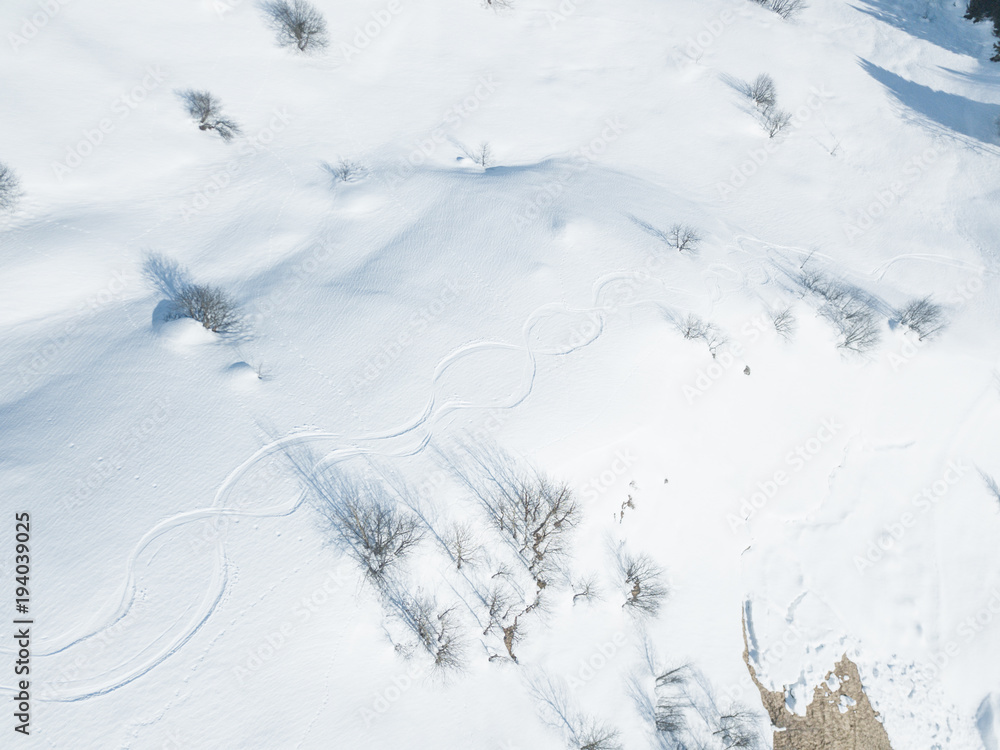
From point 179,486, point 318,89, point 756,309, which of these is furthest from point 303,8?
point 756,309

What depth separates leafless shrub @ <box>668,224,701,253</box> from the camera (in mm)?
29609

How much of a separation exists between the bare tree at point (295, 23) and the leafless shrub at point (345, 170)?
909 cm

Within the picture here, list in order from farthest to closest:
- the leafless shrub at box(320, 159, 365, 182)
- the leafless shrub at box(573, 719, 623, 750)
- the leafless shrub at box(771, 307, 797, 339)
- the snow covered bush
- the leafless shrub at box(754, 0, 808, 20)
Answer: the leafless shrub at box(754, 0, 808, 20), the snow covered bush, the leafless shrub at box(320, 159, 365, 182), the leafless shrub at box(771, 307, 797, 339), the leafless shrub at box(573, 719, 623, 750)

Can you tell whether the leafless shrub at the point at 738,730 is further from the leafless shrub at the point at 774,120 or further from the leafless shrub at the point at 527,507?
the leafless shrub at the point at 774,120

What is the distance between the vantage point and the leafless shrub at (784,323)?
2800 centimetres

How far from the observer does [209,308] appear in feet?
84.6

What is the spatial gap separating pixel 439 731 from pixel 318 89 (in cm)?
3547

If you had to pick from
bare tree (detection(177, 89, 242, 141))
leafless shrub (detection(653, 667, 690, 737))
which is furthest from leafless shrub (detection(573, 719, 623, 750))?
bare tree (detection(177, 89, 242, 141))

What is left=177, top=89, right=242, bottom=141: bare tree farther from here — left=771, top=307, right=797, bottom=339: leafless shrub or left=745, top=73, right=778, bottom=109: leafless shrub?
left=745, top=73, right=778, bottom=109: leafless shrub

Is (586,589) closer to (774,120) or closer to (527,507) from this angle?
(527,507)

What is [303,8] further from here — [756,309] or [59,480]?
[756,309]

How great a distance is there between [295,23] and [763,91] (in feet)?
102

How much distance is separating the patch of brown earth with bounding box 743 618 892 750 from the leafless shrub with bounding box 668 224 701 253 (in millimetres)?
20286

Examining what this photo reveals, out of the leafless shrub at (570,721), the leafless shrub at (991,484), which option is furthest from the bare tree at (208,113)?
the leafless shrub at (991,484)
